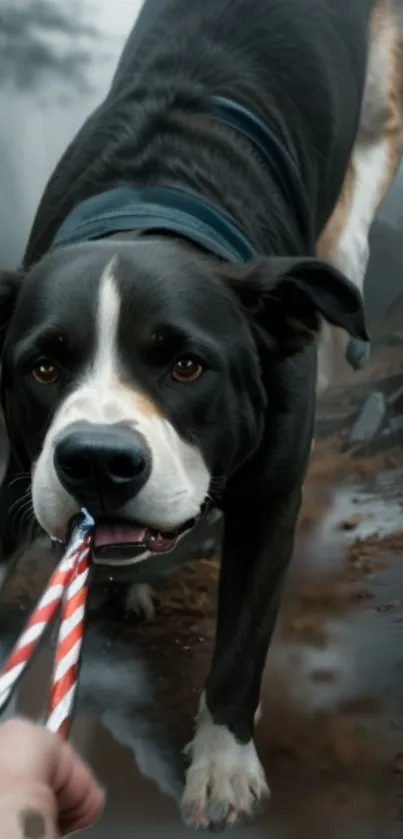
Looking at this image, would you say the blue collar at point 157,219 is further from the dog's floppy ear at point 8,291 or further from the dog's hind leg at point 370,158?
the dog's hind leg at point 370,158

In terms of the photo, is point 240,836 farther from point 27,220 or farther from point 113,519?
point 27,220

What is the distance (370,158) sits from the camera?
1.28 metres

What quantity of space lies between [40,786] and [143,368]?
1.33 ft

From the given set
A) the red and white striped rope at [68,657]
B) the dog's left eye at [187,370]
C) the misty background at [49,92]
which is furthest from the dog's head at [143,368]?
the misty background at [49,92]

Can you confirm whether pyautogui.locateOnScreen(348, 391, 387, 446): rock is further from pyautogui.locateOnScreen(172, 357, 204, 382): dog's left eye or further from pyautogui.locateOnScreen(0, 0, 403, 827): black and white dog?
pyautogui.locateOnScreen(172, 357, 204, 382): dog's left eye

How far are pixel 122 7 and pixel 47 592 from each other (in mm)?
932

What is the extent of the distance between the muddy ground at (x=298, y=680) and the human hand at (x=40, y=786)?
447mm

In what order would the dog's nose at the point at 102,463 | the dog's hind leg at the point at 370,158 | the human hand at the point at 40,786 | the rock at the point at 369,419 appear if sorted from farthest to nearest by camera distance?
the dog's hind leg at the point at 370,158 → the rock at the point at 369,419 → the dog's nose at the point at 102,463 → the human hand at the point at 40,786

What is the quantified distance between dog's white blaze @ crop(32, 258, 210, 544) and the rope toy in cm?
7

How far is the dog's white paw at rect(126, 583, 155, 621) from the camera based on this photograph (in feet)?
3.21

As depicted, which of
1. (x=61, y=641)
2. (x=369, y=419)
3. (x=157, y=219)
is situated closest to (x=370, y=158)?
(x=369, y=419)

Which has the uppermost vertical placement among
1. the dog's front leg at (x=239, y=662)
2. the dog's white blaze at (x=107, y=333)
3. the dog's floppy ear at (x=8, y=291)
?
the dog's white blaze at (x=107, y=333)

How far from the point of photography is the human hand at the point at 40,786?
0.30 m

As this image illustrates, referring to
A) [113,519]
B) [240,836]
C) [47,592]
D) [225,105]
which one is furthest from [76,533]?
[225,105]
